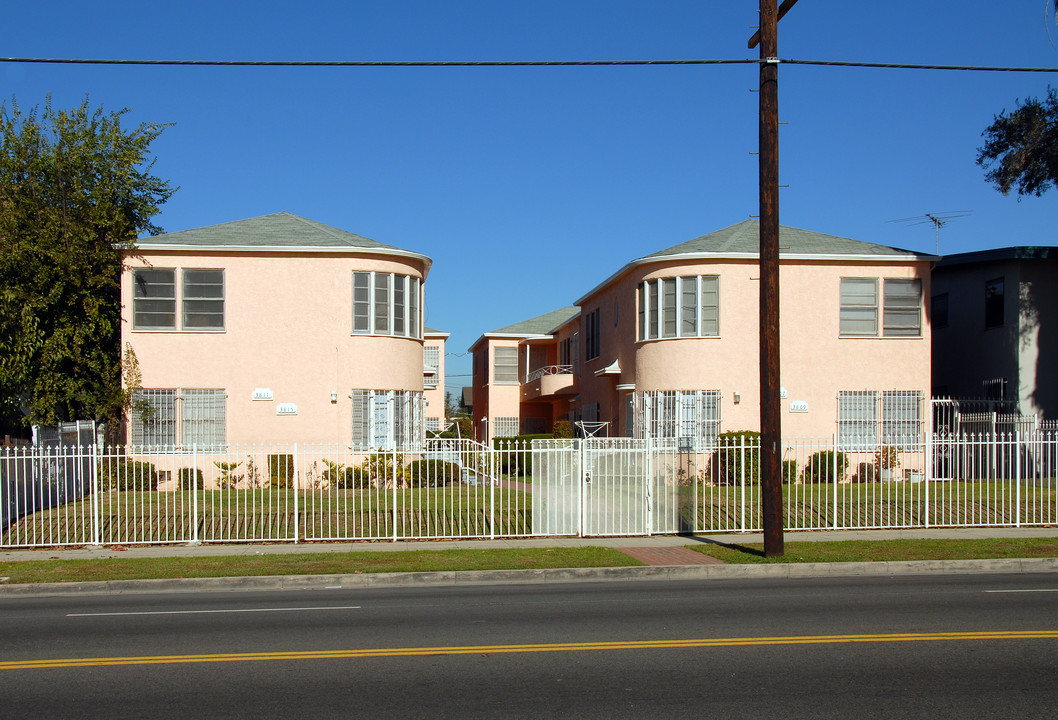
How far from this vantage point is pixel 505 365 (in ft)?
164

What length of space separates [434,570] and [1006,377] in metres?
21.7

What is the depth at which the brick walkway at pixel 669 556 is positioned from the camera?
14406 mm

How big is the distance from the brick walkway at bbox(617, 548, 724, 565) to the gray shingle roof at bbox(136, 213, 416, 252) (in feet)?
46.4

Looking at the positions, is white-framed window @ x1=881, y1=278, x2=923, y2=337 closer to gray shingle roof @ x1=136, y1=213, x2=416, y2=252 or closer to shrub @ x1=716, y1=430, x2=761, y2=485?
shrub @ x1=716, y1=430, x2=761, y2=485

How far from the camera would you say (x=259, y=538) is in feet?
55.5

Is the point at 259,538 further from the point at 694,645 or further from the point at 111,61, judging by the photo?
the point at 694,645

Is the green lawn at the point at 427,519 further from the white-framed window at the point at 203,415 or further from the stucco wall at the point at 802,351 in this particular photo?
the stucco wall at the point at 802,351

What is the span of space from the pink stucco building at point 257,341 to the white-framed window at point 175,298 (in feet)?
0.09

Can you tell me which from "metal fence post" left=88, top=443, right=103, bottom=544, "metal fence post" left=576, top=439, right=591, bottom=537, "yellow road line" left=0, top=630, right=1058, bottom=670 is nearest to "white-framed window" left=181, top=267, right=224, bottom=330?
"metal fence post" left=88, top=443, right=103, bottom=544

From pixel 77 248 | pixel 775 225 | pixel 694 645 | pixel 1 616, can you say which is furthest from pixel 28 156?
pixel 694 645

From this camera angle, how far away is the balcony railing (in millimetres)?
42725

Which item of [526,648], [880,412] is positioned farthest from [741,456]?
[880,412]

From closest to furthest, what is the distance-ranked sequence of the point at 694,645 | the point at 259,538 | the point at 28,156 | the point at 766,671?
1. the point at 766,671
2. the point at 694,645
3. the point at 259,538
4. the point at 28,156

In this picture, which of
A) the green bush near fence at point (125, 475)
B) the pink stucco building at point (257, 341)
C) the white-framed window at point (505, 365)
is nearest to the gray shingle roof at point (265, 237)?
the pink stucco building at point (257, 341)
